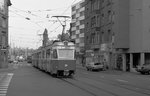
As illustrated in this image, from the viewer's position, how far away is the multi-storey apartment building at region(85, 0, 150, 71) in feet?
163

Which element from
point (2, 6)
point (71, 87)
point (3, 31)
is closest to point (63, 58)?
point (71, 87)

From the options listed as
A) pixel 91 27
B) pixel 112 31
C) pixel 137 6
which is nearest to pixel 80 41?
pixel 91 27

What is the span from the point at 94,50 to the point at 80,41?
135 ft

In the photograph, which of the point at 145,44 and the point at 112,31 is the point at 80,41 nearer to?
the point at 112,31

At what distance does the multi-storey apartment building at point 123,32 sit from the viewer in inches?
1961

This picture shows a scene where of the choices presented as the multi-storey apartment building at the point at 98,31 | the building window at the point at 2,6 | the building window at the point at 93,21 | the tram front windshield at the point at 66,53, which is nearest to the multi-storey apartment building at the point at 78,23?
the multi-storey apartment building at the point at 98,31

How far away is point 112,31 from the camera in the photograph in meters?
58.9

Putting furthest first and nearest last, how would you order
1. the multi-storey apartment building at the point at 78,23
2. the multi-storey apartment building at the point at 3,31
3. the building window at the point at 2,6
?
1. the multi-storey apartment building at the point at 78,23
2. the building window at the point at 2,6
3. the multi-storey apartment building at the point at 3,31

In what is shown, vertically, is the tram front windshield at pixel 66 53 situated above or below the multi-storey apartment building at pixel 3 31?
below

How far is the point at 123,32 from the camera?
53750 millimetres

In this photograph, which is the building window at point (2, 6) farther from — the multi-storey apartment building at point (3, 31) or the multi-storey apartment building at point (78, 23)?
the multi-storey apartment building at point (78, 23)

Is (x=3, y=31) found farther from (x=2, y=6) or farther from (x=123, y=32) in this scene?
(x=123, y=32)

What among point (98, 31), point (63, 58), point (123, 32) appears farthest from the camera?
point (98, 31)

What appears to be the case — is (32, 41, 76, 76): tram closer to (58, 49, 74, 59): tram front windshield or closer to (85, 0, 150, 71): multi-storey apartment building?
(58, 49, 74, 59): tram front windshield
